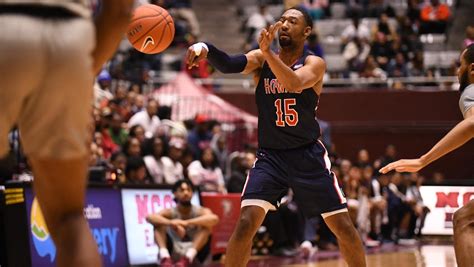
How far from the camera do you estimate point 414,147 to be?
16625 millimetres

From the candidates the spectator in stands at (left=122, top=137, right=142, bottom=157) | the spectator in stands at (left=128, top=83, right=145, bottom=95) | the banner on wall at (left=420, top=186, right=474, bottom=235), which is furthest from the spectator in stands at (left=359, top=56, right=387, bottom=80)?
the spectator in stands at (left=122, top=137, right=142, bottom=157)

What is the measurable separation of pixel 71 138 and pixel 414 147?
14012mm

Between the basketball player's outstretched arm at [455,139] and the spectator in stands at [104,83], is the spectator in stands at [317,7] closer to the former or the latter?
the spectator in stands at [104,83]

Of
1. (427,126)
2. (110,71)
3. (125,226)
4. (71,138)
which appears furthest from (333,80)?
(71,138)

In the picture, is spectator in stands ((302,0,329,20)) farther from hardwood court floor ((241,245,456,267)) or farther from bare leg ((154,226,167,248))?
bare leg ((154,226,167,248))

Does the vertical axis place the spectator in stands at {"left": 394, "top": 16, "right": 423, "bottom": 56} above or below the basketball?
below

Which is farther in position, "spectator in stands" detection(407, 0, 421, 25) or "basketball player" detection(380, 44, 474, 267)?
"spectator in stands" detection(407, 0, 421, 25)

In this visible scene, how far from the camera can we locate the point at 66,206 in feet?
10.8

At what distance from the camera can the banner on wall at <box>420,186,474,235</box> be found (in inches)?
344

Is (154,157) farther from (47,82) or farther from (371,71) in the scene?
(47,82)

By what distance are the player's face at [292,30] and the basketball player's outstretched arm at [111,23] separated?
12.1ft

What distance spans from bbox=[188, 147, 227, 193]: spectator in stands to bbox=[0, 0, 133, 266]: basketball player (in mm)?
9774

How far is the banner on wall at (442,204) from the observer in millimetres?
8742

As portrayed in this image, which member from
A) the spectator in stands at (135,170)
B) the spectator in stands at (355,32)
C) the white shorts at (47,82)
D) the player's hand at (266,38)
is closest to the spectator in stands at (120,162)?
the spectator in stands at (135,170)
